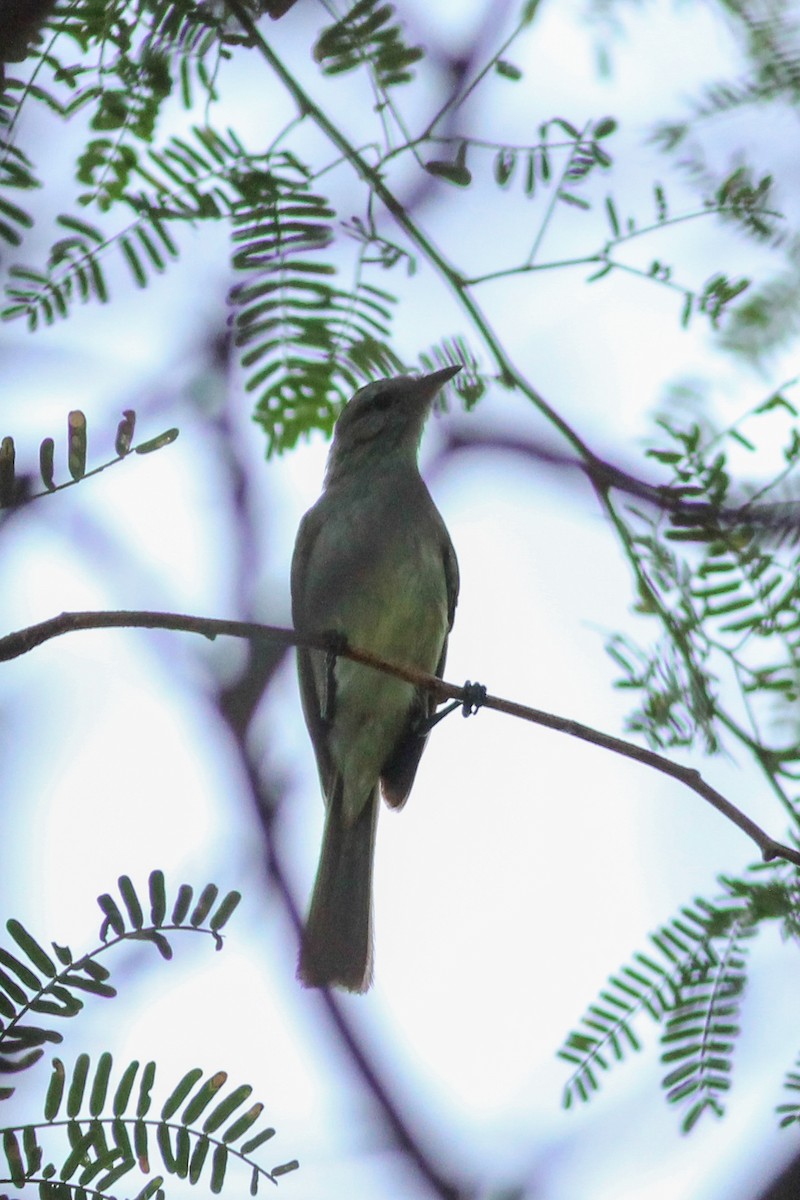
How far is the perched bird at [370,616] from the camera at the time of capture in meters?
5.07

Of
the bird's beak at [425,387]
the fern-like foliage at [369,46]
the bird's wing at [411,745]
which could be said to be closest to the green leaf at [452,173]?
the fern-like foliage at [369,46]

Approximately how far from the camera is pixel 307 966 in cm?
444

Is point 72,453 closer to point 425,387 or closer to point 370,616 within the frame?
point 370,616

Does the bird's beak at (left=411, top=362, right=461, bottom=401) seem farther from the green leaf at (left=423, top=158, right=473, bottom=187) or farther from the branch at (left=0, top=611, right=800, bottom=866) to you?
the branch at (left=0, top=611, right=800, bottom=866)

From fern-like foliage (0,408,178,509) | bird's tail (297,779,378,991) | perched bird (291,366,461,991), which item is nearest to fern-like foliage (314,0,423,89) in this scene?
fern-like foliage (0,408,178,509)

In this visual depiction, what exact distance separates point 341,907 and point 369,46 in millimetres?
2973

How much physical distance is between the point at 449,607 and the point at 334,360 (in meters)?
2.53

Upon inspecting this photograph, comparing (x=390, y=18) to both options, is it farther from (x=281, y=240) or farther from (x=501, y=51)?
(x=281, y=240)

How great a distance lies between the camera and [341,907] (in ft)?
16.0

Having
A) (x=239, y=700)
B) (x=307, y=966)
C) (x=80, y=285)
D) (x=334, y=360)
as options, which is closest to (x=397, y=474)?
(x=239, y=700)

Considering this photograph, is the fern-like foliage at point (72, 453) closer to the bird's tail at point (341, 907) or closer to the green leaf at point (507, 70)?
the green leaf at point (507, 70)

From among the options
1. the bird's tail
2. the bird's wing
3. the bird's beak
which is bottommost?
the bird's tail

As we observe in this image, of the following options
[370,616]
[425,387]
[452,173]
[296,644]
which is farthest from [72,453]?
[425,387]

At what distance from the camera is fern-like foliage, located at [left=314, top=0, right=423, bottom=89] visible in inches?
108
